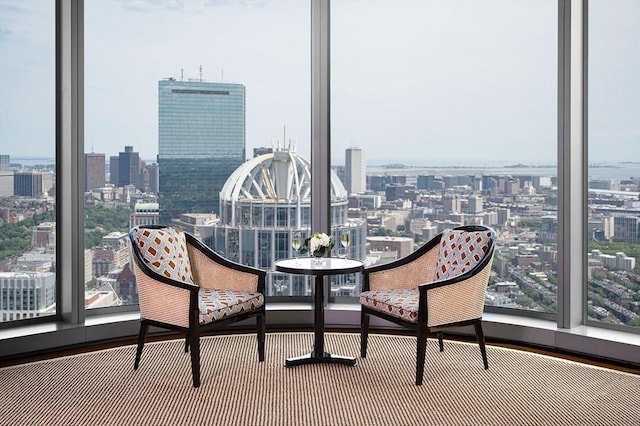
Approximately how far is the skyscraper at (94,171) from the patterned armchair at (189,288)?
83cm

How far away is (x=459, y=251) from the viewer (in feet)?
15.1

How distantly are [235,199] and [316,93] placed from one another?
107 cm

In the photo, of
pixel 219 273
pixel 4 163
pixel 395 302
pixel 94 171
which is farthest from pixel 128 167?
pixel 395 302

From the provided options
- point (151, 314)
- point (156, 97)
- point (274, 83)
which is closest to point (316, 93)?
point (274, 83)

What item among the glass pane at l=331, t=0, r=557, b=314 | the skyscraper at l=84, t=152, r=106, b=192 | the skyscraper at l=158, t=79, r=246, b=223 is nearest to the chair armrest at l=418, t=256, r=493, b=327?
the glass pane at l=331, t=0, r=557, b=314

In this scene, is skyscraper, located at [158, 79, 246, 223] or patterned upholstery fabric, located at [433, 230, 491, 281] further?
skyscraper, located at [158, 79, 246, 223]

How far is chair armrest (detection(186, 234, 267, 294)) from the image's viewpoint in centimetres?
470

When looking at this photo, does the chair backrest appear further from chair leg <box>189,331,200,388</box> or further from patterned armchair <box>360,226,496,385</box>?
chair leg <box>189,331,200,388</box>

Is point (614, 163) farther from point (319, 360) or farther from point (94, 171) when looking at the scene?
point (94, 171)

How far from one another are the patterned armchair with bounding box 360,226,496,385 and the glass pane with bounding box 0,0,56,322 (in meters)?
2.33

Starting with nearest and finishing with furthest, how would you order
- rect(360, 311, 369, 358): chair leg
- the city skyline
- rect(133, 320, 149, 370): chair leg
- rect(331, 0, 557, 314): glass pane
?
rect(133, 320, 149, 370): chair leg
rect(360, 311, 369, 358): chair leg
the city skyline
rect(331, 0, 557, 314): glass pane

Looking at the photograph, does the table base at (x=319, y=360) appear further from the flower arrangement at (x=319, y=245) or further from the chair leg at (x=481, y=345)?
the chair leg at (x=481, y=345)

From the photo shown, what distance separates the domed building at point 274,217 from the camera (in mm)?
5629

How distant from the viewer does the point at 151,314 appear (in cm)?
427
